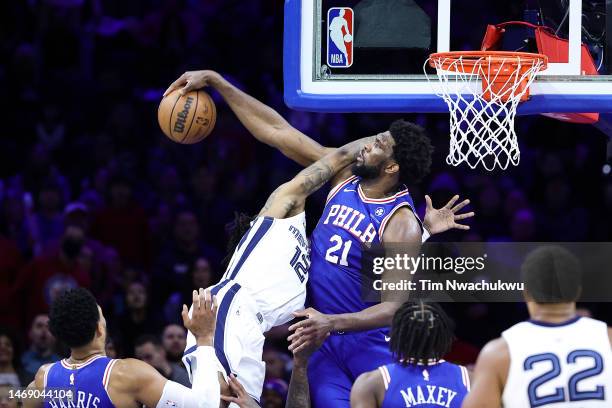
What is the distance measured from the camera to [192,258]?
8.97 meters

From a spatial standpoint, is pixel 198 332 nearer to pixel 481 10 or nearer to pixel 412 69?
pixel 412 69

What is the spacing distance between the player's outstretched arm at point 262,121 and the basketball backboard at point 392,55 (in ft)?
0.98

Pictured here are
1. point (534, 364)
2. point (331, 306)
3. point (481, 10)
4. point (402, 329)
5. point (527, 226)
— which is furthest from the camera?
point (527, 226)

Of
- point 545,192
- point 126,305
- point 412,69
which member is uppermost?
point 412,69

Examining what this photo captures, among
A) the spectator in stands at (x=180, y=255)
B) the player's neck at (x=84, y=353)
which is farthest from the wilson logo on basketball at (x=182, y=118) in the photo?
the spectator in stands at (x=180, y=255)

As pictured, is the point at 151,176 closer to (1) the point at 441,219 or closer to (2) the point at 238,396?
(1) the point at 441,219

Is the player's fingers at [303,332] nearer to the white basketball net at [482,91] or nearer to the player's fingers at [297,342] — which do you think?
the player's fingers at [297,342]

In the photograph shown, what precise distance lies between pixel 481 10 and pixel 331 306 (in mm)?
2347

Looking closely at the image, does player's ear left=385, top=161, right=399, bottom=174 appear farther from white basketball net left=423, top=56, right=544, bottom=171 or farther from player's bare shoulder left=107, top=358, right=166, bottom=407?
player's bare shoulder left=107, top=358, right=166, bottom=407

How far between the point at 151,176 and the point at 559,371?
6.33 meters

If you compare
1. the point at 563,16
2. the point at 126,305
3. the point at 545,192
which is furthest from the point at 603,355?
the point at 545,192

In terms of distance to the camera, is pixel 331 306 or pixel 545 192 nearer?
pixel 331 306

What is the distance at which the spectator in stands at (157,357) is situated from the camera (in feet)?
24.9

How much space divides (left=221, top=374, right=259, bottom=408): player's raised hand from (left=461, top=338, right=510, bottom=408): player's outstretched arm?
66.7 inches
